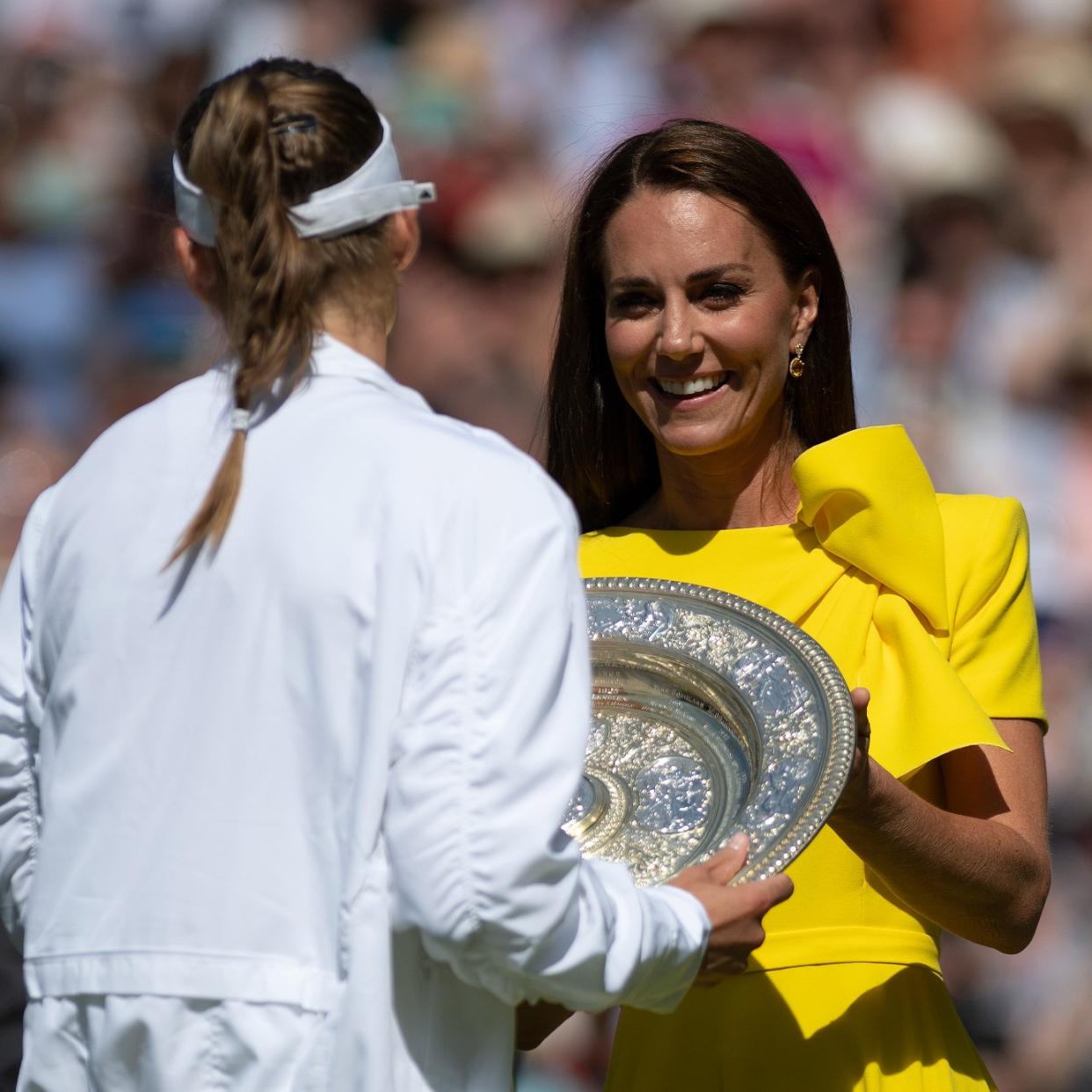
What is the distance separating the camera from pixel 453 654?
1.75 metres

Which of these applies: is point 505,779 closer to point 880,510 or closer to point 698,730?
point 698,730

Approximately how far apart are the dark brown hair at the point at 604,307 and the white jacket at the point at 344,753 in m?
1.06

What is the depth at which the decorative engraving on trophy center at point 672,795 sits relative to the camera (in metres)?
2.42

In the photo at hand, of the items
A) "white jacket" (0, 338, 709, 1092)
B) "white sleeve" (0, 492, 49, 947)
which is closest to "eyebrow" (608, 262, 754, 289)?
"white jacket" (0, 338, 709, 1092)

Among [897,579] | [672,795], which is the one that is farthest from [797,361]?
[672,795]

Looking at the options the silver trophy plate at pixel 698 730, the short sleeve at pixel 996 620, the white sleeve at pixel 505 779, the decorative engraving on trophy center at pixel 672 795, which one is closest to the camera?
the white sleeve at pixel 505 779

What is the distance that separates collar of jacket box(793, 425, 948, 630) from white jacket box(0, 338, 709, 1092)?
3.00ft

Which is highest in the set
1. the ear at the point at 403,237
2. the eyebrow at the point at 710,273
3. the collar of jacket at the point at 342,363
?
the ear at the point at 403,237

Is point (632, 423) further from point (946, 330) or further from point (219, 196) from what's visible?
point (946, 330)

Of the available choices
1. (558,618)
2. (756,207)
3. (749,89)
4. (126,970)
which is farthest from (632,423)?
(749,89)

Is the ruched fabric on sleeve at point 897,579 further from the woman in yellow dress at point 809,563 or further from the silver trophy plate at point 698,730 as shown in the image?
the silver trophy plate at point 698,730

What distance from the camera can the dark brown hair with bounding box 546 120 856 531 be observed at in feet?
9.12

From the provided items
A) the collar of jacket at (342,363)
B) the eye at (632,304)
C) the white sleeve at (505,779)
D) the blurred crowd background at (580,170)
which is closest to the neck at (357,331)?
the collar of jacket at (342,363)

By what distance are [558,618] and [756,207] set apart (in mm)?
1177
